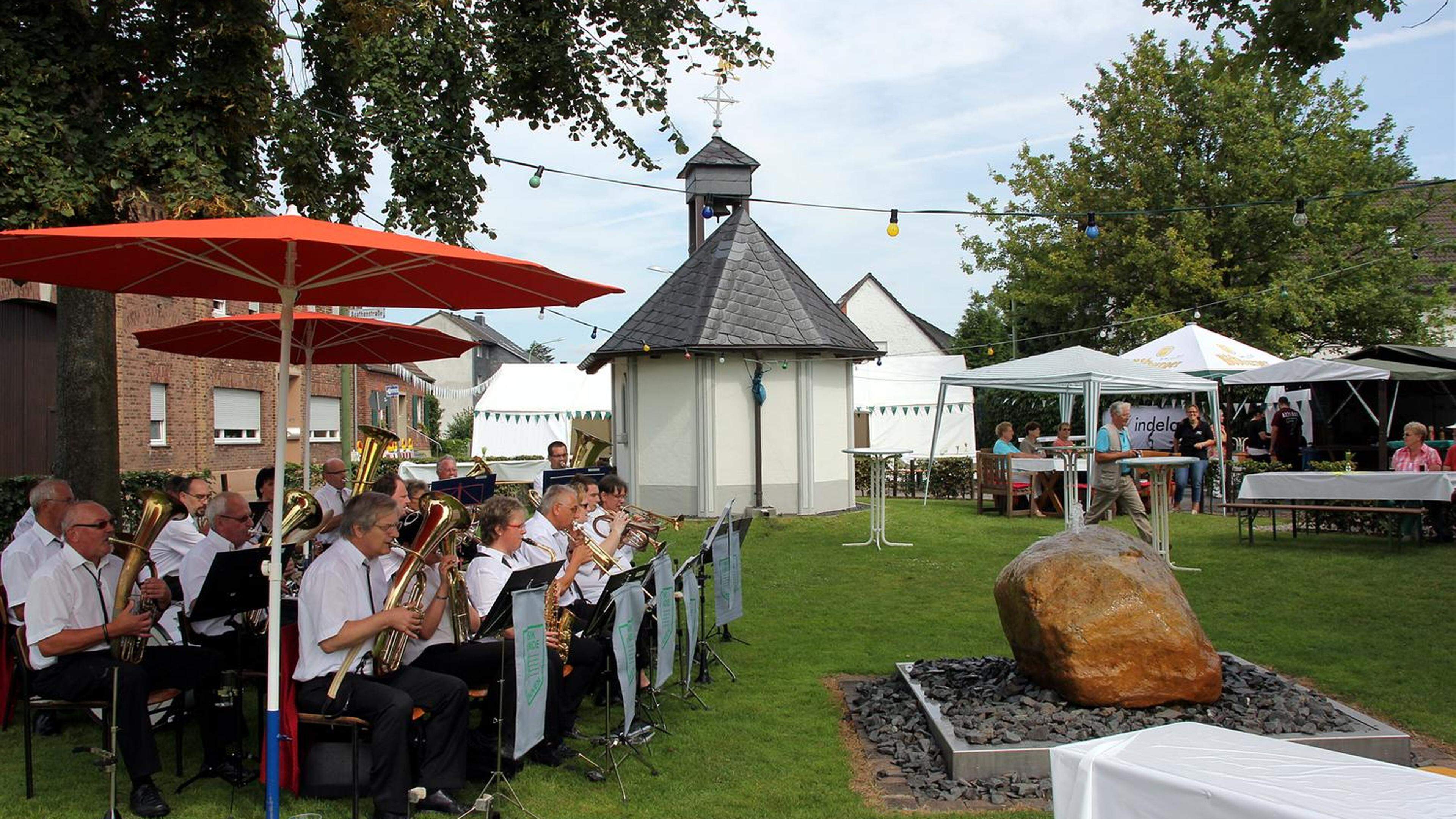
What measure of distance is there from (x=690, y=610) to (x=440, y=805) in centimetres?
307

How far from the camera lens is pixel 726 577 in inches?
371

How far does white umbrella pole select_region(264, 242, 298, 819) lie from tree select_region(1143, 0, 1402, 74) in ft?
30.1

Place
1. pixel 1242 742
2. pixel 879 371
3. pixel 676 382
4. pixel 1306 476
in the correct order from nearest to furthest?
1. pixel 1242 742
2. pixel 1306 476
3. pixel 676 382
4. pixel 879 371

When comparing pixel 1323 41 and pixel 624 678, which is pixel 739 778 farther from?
pixel 1323 41

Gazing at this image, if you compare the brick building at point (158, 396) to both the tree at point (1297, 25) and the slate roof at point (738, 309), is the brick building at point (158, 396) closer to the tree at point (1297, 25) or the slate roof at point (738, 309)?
the slate roof at point (738, 309)

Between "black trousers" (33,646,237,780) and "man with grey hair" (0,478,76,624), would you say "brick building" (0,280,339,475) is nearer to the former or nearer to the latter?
"man with grey hair" (0,478,76,624)

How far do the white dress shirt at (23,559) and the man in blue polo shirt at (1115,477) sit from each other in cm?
1098

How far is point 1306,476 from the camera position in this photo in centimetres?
1553

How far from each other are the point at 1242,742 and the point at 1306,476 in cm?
1386

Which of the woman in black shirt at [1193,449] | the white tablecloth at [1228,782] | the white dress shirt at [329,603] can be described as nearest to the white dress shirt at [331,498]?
the white dress shirt at [329,603]

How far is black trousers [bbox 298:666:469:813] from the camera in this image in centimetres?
548

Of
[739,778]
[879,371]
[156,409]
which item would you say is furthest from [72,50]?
[879,371]

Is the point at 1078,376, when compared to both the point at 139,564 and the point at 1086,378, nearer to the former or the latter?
the point at 1086,378

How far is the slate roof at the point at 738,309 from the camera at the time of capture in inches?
797
